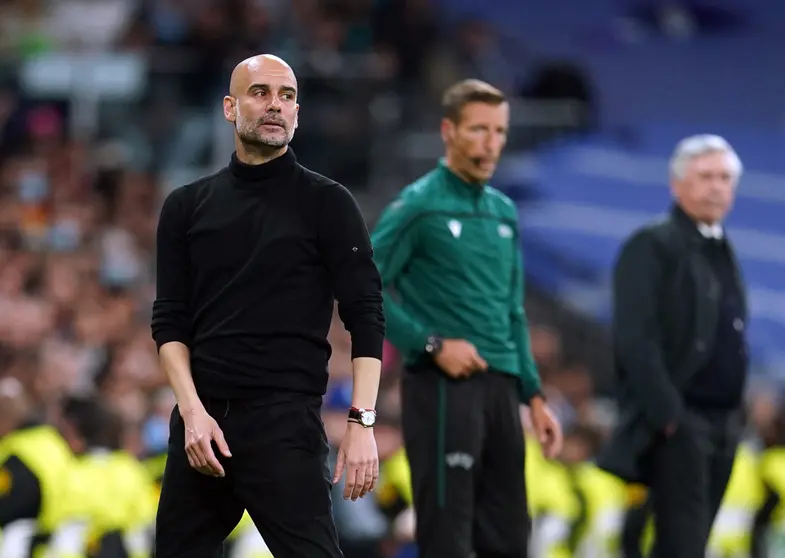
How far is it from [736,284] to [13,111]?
8156 mm

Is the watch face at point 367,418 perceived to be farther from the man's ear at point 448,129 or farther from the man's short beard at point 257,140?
the man's ear at point 448,129

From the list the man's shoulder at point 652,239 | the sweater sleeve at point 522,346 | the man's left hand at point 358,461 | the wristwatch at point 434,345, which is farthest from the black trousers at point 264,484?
the man's shoulder at point 652,239

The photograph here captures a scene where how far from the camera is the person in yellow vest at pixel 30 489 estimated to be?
8711mm

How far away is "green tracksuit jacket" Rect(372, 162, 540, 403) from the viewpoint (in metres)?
7.70

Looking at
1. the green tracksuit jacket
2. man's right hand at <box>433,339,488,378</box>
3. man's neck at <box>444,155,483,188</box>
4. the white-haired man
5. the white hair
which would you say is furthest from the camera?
the white hair

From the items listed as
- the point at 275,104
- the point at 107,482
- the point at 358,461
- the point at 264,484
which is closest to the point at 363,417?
the point at 358,461

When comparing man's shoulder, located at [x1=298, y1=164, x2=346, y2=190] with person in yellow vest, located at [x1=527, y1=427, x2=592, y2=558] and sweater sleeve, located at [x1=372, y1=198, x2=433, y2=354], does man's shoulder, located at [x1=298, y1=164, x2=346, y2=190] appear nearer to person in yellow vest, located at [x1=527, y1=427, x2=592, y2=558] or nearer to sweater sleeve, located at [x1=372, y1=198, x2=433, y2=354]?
sweater sleeve, located at [x1=372, y1=198, x2=433, y2=354]

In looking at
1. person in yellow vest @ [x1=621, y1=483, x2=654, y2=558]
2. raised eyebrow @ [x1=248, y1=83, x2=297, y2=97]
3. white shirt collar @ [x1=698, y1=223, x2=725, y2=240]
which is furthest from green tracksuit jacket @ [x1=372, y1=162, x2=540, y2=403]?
person in yellow vest @ [x1=621, y1=483, x2=654, y2=558]

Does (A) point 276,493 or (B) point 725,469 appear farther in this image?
(B) point 725,469

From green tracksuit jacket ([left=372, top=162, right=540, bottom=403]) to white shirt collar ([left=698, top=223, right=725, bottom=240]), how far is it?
1.15 metres

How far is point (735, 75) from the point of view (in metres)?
21.1

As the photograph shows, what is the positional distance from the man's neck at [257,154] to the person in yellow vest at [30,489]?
3.05 meters

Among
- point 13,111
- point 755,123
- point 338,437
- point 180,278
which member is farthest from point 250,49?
point 180,278

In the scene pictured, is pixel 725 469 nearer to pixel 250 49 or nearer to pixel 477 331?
pixel 477 331
